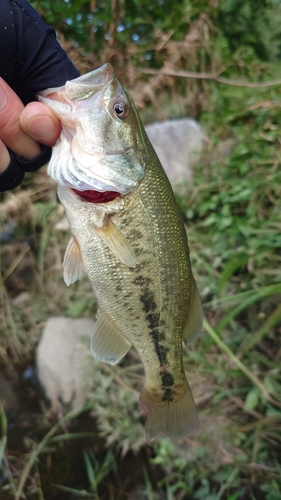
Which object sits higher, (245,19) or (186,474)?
(245,19)

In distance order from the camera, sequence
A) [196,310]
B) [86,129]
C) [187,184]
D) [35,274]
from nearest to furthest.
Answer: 1. [86,129]
2. [196,310]
3. [187,184]
4. [35,274]

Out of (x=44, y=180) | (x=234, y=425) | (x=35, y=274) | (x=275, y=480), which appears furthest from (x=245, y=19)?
(x=275, y=480)

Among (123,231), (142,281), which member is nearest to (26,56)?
(123,231)

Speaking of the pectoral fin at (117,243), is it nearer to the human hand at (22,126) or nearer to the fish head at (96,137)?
the fish head at (96,137)

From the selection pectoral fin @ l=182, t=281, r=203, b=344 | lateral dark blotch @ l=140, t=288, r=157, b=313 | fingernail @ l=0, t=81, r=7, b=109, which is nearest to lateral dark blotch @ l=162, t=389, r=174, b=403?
pectoral fin @ l=182, t=281, r=203, b=344

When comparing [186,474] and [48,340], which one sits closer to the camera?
[186,474]

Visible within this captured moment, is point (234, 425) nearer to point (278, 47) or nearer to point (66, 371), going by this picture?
point (66, 371)

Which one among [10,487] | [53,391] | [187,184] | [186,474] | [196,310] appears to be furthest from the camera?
[187,184]

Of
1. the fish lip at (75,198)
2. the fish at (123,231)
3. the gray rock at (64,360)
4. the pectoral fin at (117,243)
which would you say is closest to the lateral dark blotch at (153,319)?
the fish at (123,231)

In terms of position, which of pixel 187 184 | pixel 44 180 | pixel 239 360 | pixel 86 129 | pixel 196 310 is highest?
pixel 86 129
